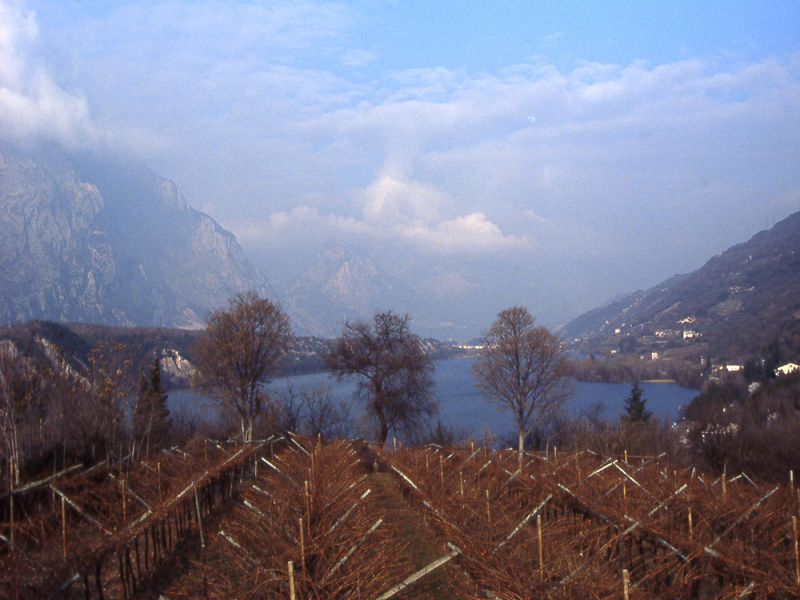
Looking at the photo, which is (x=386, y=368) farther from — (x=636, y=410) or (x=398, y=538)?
(x=636, y=410)

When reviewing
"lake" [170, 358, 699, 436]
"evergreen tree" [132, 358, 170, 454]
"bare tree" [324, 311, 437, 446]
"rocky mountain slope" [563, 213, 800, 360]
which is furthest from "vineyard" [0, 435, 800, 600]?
"rocky mountain slope" [563, 213, 800, 360]

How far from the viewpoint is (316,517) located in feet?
29.9

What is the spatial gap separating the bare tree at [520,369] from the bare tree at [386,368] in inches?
160

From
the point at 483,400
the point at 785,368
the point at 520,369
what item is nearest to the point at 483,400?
the point at 483,400

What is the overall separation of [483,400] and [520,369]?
17.8 metres

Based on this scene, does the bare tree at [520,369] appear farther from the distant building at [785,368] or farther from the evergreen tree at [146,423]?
the distant building at [785,368]

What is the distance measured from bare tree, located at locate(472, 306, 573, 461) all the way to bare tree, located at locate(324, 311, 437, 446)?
160 inches

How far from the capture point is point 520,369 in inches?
1191

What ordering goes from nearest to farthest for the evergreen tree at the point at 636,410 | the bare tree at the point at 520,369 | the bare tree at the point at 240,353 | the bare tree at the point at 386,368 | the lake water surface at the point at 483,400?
the bare tree at the point at 240,353 → the bare tree at the point at 520,369 → the bare tree at the point at 386,368 → the evergreen tree at the point at 636,410 → the lake water surface at the point at 483,400

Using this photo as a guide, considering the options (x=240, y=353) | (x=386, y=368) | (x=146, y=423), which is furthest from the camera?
(x=386, y=368)

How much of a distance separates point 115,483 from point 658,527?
1045cm

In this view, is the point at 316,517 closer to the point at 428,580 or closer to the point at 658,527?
the point at 428,580

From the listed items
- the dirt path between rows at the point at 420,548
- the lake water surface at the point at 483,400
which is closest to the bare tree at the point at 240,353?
the dirt path between rows at the point at 420,548

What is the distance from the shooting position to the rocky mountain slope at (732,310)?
9275 cm
